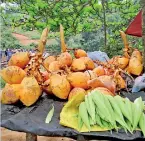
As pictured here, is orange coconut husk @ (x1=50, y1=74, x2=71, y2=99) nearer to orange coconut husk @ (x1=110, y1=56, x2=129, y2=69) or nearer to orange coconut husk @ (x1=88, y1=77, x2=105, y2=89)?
orange coconut husk @ (x1=88, y1=77, x2=105, y2=89)

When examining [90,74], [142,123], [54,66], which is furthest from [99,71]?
[142,123]

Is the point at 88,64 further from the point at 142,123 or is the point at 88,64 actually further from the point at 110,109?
the point at 142,123

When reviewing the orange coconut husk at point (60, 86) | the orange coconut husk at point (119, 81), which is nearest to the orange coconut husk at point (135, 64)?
the orange coconut husk at point (119, 81)

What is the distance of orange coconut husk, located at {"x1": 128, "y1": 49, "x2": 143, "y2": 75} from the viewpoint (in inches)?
113

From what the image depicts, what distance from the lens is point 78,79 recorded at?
2.44 m

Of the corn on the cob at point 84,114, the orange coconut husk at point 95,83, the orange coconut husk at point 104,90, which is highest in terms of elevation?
the orange coconut husk at point 95,83

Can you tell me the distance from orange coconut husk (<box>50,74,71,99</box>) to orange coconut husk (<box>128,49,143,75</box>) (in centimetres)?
75

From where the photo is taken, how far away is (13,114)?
7.16 ft

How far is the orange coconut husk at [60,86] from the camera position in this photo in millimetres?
2375

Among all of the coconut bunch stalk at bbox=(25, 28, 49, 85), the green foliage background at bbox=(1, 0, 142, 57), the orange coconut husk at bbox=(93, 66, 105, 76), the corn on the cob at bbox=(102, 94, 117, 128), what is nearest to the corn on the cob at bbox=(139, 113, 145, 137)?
the corn on the cob at bbox=(102, 94, 117, 128)

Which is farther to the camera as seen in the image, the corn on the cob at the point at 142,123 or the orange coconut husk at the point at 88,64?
the orange coconut husk at the point at 88,64

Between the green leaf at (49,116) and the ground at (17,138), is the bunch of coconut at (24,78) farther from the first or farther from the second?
the ground at (17,138)

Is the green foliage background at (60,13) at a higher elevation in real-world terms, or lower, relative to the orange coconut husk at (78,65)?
higher

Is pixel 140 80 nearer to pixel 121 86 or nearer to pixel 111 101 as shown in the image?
pixel 121 86
